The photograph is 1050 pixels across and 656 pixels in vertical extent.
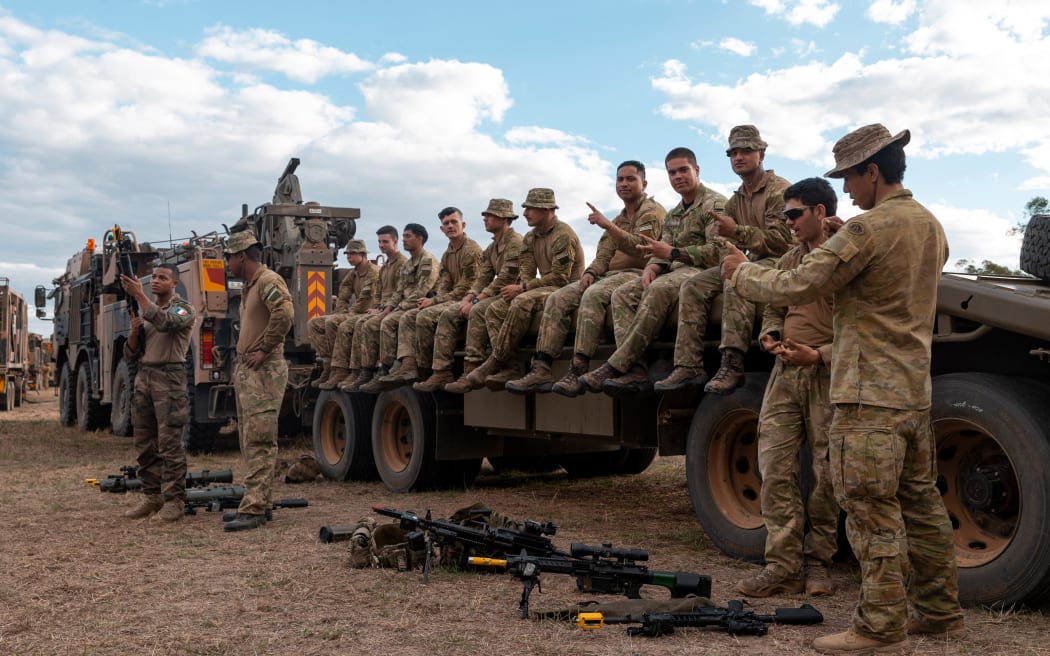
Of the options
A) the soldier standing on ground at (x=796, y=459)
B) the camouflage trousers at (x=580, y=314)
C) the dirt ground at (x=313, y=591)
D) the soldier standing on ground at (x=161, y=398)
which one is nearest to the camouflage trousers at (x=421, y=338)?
the dirt ground at (x=313, y=591)

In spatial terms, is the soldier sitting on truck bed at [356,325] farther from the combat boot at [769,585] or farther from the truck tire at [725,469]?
the combat boot at [769,585]

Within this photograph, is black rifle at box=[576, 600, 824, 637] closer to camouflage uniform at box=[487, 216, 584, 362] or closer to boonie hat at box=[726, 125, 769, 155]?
boonie hat at box=[726, 125, 769, 155]

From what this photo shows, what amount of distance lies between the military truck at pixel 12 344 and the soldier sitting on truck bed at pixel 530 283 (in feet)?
57.7

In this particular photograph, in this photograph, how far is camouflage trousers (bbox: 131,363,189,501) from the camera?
7695 mm

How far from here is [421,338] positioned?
892cm

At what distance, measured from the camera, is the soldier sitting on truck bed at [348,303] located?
10375 millimetres

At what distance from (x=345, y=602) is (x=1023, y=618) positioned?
3.17m

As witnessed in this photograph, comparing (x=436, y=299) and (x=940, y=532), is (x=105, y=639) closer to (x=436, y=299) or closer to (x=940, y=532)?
(x=940, y=532)

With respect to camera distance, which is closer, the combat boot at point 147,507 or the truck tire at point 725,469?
the truck tire at point 725,469

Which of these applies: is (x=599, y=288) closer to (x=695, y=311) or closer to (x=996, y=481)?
(x=695, y=311)

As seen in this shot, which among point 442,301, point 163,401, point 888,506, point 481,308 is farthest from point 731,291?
point 163,401

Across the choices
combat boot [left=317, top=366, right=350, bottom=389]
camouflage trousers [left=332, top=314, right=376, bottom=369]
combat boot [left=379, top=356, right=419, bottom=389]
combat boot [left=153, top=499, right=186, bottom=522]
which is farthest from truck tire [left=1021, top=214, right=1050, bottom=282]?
combat boot [left=317, top=366, right=350, bottom=389]

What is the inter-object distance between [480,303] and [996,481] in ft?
14.4

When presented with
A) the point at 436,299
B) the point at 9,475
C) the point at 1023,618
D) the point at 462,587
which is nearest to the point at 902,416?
the point at 1023,618
